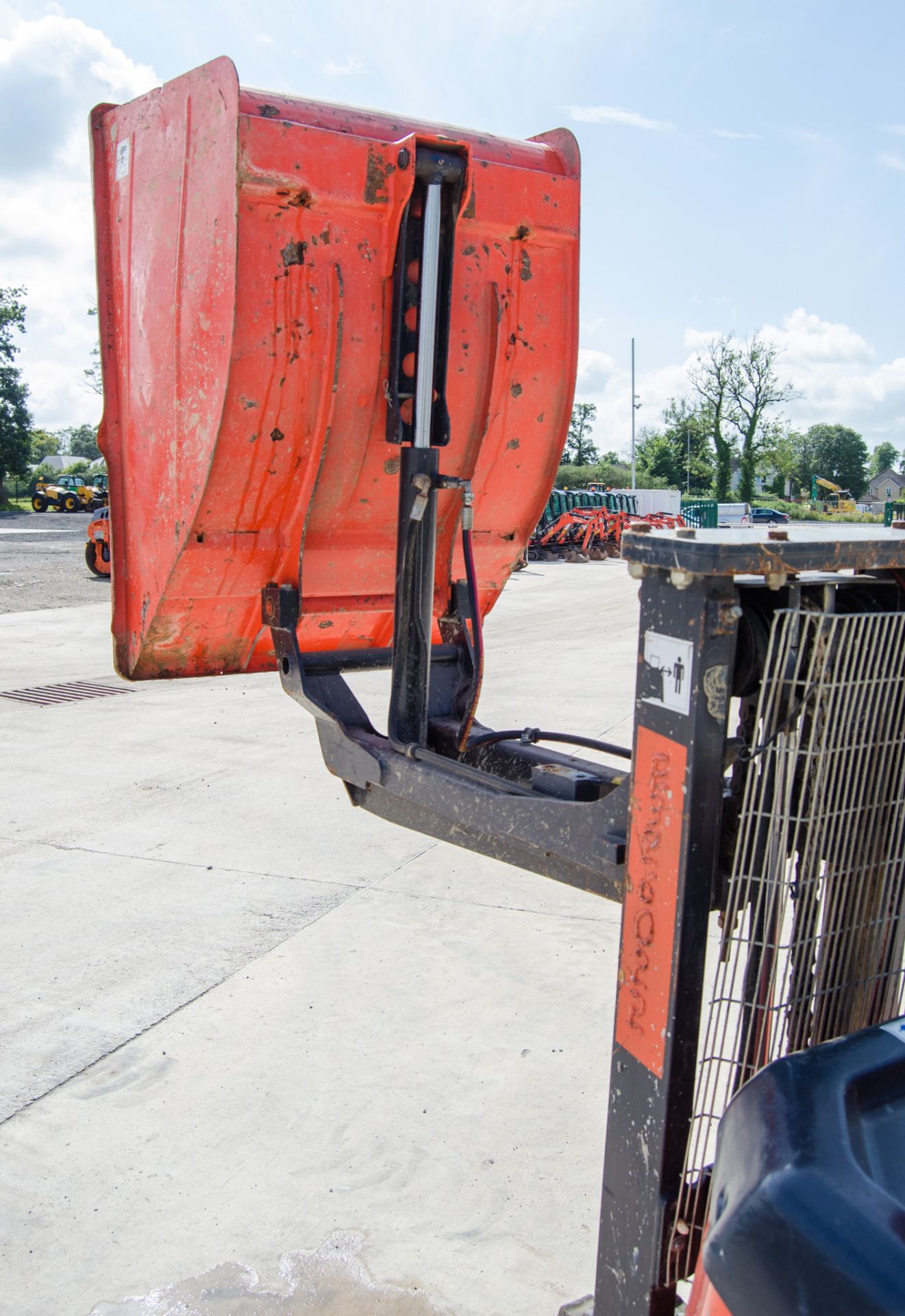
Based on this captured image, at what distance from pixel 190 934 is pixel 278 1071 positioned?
1023mm

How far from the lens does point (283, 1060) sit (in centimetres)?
320

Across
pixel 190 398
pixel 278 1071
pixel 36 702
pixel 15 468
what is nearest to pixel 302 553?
pixel 190 398

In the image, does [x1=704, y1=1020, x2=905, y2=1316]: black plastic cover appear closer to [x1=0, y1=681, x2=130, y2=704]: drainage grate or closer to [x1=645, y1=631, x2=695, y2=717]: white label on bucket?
[x1=645, y1=631, x2=695, y2=717]: white label on bucket

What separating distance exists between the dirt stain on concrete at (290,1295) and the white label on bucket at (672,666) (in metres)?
1.52

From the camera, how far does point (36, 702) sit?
25.9ft

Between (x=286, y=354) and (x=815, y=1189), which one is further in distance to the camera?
(x=286, y=354)

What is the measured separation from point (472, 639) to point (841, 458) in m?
99.8

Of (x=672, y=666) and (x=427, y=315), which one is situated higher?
(x=427, y=315)

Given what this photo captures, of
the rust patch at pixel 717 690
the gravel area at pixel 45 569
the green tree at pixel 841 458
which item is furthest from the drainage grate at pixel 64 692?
the green tree at pixel 841 458

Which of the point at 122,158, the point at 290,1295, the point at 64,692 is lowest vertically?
the point at 290,1295

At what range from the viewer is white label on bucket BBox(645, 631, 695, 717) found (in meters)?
1.54

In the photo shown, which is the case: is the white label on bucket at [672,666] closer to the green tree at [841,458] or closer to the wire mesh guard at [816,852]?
the wire mesh guard at [816,852]

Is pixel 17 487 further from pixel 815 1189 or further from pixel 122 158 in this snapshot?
pixel 815 1189

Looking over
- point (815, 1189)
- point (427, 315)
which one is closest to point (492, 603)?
point (427, 315)
